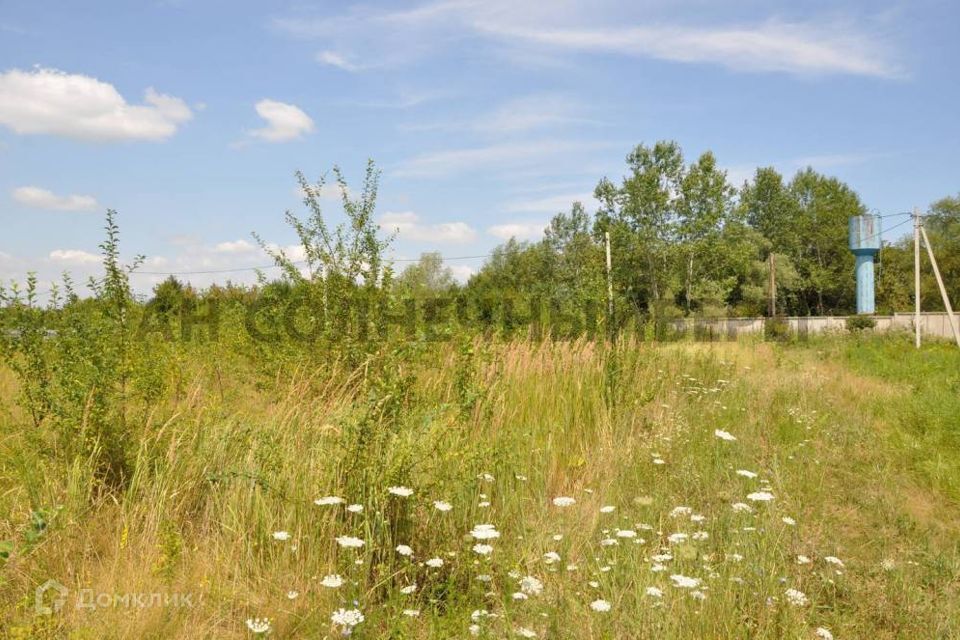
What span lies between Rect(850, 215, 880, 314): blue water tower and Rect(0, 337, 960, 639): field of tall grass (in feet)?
86.7

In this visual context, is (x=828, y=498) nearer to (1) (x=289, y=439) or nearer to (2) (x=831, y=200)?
(1) (x=289, y=439)

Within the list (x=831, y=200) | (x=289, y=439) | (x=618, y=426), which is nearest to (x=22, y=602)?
(x=289, y=439)

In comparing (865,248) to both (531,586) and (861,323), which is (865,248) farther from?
(531,586)

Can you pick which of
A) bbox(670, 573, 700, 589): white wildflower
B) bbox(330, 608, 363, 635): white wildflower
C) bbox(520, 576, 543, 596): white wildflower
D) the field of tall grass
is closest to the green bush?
the field of tall grass

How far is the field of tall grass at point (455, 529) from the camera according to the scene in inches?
95.2

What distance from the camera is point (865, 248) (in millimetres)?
27922

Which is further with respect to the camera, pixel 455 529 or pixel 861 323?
pixel 861 323

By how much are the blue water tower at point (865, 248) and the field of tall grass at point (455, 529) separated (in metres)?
26.4

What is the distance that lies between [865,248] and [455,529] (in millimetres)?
30627

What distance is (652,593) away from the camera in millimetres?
2301

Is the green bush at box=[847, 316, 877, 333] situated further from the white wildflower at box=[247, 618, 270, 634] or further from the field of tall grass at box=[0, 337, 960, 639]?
the white wildflower at box=[247, 618, 270, 634]

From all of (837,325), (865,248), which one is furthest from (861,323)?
(865,248)

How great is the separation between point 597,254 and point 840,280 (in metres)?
19.0

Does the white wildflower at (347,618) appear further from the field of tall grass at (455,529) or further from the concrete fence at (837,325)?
the concrete fence at (837,325)
